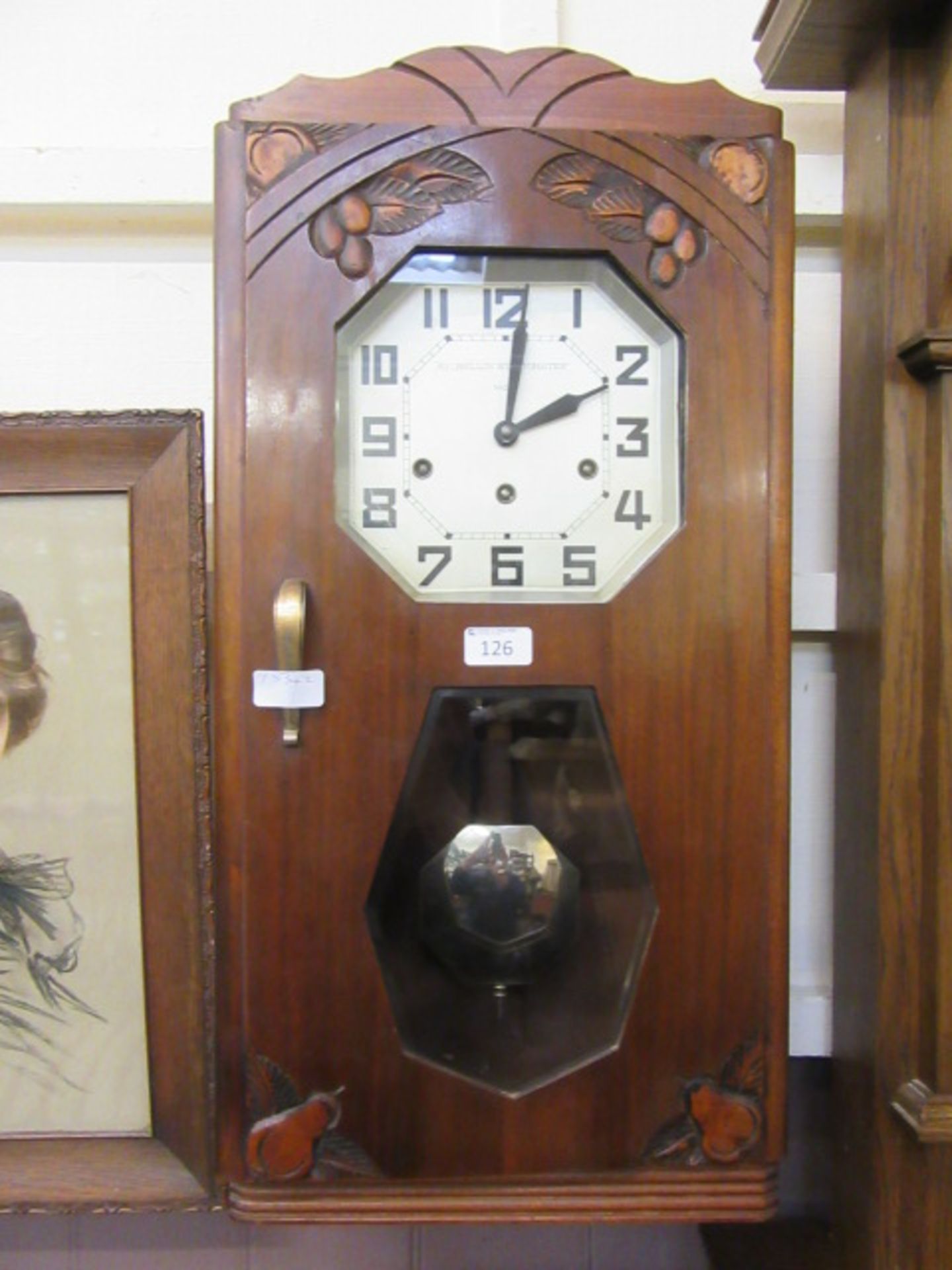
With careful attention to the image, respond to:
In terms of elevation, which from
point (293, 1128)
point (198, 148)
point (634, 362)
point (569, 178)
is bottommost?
point (293, 1128)

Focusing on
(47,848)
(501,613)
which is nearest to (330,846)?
(501,613)

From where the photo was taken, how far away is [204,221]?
906 millimetres

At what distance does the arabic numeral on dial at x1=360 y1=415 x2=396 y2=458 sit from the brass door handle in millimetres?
105

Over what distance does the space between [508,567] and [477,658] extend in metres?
0.07

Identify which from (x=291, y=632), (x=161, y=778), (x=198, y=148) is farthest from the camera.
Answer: (x=198, y=148)

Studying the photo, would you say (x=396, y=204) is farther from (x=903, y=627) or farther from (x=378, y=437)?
(x=903, y=627)

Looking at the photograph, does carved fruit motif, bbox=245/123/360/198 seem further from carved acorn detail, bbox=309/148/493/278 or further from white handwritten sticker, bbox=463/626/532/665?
white handwritten sticker, bbox=463/626/532/665

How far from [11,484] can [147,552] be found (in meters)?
0.13

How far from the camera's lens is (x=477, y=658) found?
2.20 feet

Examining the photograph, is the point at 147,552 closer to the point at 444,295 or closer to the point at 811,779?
the point at 444,295

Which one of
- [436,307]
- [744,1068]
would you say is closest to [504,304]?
[436,307]

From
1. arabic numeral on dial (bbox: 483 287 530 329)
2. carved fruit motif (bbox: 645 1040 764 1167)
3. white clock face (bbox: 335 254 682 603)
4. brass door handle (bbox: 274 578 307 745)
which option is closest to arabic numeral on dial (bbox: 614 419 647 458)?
white clock face (bbox: 335 254 682 603)

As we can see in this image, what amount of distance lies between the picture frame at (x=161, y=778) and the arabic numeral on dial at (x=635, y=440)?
1.06 ft

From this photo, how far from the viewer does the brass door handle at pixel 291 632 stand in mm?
649
